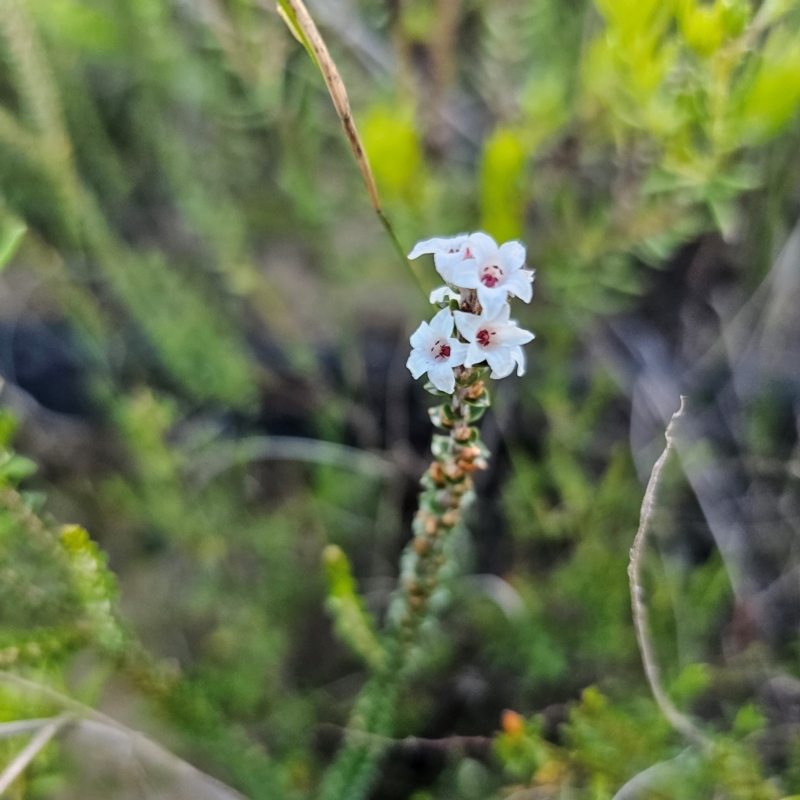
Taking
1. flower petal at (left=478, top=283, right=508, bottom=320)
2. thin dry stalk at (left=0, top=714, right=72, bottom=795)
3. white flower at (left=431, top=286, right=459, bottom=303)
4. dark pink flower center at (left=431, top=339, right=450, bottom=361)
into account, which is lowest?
thin dry stalk at (left=0, top=714, right=72, bottom=795)

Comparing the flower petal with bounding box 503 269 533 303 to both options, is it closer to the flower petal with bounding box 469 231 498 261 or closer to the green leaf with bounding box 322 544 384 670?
the flower petal with bounding box 469 231 498 261

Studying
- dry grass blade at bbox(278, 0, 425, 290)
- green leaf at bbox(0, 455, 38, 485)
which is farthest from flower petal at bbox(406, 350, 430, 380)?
green leaf at bbox(0, 455, 38, 485)

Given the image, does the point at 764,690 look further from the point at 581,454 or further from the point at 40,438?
the point at 40,438

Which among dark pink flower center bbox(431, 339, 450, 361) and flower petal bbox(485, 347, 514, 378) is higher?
dark pink flower center bbox(431, 339, 450, 361)

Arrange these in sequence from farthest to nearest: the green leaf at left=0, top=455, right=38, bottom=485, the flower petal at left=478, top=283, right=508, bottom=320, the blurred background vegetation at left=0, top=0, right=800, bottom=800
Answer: the blurred background vegetation at left=0, top=0, right=800, bottom=800 < the green leaf at left=0, top=455, right=38, bottom=485 < the flower petal at left=478, top=283, right=508, bottom=320

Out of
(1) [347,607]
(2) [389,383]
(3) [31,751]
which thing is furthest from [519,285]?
(2) [389,383]

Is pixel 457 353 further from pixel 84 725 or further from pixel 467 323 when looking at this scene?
pixel 84 725

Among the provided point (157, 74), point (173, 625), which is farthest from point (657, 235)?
point (173, 625)
